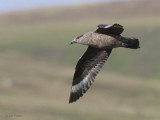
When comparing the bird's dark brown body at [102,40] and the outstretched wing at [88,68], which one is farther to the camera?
the outstretched wing at [88,68]

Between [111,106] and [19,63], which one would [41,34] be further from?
[111,106]

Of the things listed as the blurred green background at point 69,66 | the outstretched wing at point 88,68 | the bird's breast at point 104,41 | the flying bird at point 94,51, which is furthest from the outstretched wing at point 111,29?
the blurred green background at point 69,66

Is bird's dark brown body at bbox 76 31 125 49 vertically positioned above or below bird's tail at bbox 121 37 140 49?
above

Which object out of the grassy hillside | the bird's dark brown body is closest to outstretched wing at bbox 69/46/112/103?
the bird's dark brown body

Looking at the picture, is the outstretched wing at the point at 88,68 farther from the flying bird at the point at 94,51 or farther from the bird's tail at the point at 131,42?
the bird's tail at the point at 131,42

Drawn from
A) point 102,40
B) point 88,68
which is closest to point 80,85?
point 88,68

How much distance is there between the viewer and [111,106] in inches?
1679

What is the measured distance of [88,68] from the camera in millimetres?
14656

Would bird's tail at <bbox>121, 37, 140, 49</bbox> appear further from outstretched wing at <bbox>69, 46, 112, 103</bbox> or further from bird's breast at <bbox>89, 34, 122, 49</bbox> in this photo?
outstretched wing at <bbox>69, 46, 112, 103</bbox>

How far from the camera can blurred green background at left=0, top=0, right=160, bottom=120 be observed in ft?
125

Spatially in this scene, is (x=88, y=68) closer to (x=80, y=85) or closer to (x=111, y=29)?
(x=80, y=85)

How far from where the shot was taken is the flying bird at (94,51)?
1327cm

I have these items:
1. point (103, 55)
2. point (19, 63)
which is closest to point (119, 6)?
point (19, 63)

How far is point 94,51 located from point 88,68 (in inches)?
17.6
